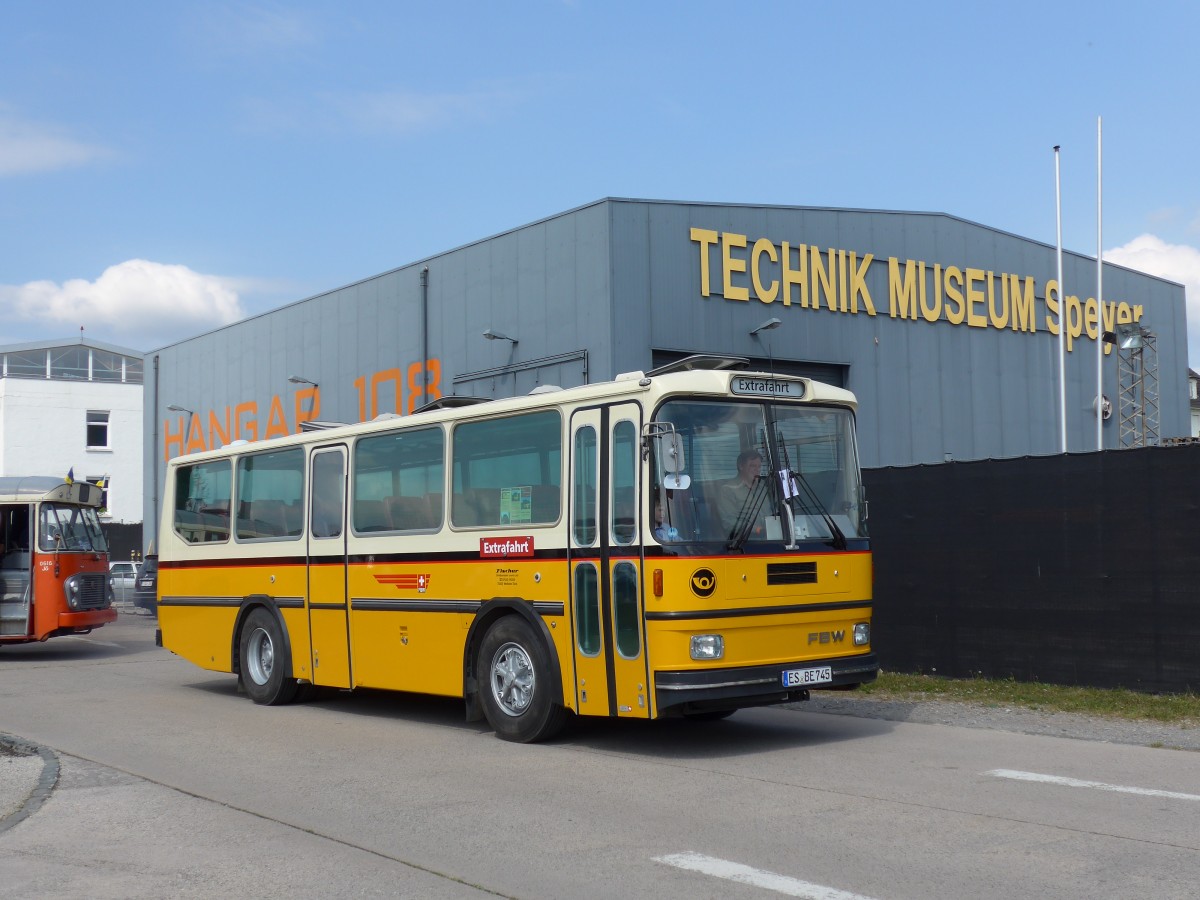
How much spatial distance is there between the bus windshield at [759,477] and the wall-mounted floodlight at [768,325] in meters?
12.9

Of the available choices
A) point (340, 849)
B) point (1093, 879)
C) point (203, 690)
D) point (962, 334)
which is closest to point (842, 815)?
point (1093, 879)

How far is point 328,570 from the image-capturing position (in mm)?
13188

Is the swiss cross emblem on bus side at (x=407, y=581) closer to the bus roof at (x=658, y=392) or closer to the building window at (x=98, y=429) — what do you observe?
the bus roof at (x=658, y=392)

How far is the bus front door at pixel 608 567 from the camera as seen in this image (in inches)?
384

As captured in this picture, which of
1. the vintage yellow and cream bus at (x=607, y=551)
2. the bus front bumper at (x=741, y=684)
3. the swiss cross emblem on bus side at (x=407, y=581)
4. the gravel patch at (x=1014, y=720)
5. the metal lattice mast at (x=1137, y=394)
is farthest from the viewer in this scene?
the metal lattice mast at (x=1137, y=394)

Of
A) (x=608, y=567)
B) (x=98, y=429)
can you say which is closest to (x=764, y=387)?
(x=608, y=567)

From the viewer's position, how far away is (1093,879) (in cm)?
597

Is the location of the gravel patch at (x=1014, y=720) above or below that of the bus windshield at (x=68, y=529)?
below

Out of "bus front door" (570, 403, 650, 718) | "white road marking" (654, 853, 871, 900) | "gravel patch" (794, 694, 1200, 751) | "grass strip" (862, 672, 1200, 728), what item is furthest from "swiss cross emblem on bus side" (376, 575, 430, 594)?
"white road marking" (654, 853, 871, 900)

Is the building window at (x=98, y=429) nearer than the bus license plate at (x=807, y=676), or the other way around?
the bus license plate at (x=807, y=676)

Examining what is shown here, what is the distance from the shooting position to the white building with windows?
2163 inches

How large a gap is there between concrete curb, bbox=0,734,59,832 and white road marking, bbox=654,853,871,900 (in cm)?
404

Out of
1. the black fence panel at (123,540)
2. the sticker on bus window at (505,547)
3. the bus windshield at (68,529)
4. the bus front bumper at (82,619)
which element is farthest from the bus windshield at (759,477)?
the black fence panel at (123,540)

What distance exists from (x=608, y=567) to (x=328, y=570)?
4.27m
